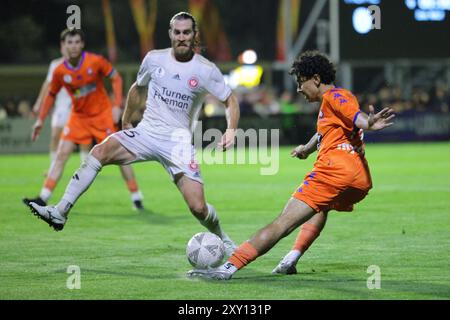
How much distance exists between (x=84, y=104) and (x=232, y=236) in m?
3.66

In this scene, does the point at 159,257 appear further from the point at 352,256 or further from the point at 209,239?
the point at 352,256

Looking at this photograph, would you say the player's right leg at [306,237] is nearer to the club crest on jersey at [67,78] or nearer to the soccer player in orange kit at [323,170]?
the soccer player in orange kit at [323,170]

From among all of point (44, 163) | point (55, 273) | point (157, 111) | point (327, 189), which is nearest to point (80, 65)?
point (157, 111)

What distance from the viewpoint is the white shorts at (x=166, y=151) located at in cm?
959

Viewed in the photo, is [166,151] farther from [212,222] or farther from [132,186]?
[132,186]

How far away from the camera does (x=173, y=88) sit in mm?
9680

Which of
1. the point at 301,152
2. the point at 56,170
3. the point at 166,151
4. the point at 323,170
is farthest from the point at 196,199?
the point at 56,170

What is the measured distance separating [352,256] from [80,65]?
5.47 m

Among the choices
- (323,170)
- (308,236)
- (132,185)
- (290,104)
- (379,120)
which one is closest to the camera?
(379,120)

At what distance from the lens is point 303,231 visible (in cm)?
896

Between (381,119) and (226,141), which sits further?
(226,141)

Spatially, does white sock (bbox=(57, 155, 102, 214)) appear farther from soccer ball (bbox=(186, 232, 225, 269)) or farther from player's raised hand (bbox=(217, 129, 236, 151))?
soccer ball (bbox=(186, 232, 225, 269))

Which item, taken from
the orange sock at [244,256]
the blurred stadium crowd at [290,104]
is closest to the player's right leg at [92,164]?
the orange sock at [244,256]

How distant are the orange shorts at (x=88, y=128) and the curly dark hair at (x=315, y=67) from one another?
5.87 m
